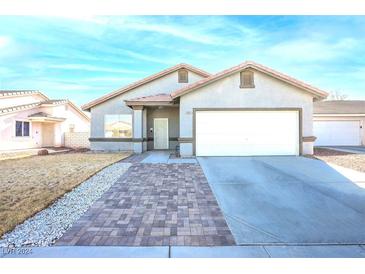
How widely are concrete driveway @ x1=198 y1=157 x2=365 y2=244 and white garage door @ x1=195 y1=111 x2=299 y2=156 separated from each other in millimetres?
3167

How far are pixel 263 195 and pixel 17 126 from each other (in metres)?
19.8

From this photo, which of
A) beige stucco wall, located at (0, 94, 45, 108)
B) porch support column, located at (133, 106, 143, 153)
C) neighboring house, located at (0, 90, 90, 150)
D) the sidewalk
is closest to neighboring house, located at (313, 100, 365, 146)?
porch support column, located at (133, 106, 143, 153)

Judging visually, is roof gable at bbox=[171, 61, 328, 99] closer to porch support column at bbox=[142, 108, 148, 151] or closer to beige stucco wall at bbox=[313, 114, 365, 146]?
porch support column at bbox=[142, 108, 148, 151]

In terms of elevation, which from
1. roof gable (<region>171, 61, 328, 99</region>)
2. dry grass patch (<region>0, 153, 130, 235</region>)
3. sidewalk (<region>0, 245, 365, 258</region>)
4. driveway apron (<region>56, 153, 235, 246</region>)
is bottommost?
sidewalk (<region>0, 245, 365, 258</region>)

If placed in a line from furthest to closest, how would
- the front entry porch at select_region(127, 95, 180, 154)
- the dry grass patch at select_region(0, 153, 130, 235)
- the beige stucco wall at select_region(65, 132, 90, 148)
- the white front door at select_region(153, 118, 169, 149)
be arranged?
the beige stucco wall at select_region(65, 132, 90, 148)
the white front door at select_region(153, 118, 169, 149)
the front entry porch at select_region(127, 95, 180, 154)
the dry grass patch at select_region(0, 153, 130, 235)

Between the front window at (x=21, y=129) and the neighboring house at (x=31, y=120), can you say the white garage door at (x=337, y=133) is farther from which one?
the front window at (x=21, y=129)

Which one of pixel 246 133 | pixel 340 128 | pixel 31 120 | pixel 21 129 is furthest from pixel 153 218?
pixel 31 120

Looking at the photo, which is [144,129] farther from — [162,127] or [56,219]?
[56,219]

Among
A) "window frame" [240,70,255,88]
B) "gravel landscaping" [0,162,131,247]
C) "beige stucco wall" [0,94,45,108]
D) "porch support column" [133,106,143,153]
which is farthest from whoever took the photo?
"beige stucco wall" [0,94,45,108]

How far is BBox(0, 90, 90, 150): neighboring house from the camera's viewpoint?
1676cm

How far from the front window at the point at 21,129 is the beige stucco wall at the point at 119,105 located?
7080 millimetres
